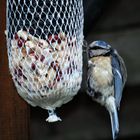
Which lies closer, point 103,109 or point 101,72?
point 101,72

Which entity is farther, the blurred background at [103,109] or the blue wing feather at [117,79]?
the blurred background at [103,109]

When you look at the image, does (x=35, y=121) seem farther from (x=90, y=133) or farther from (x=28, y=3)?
(x=28, y=3)

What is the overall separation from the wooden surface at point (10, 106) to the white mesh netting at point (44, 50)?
12 centimetres

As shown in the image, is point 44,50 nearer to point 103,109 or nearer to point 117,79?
point 117,79

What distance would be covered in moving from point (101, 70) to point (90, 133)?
1228 millimetres

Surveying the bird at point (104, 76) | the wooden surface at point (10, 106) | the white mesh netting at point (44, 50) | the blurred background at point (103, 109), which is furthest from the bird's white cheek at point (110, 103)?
the blurred background at point (103, 109)

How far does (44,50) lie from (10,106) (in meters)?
0.29

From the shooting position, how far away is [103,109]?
113 inches

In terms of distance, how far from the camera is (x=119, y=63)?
1.81 meters

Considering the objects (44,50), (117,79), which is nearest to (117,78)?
(117,79)

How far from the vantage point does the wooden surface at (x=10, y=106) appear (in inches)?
71.4

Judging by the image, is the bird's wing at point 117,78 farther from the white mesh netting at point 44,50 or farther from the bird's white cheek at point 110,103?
the white mesh netting at point 44,50

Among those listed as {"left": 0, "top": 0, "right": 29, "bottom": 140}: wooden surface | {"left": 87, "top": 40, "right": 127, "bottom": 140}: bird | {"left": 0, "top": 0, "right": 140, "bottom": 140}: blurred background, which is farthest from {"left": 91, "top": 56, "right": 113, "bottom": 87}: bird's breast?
{"left": 0, "top": 0, "right": 140, "bottom": 140}: blurred background

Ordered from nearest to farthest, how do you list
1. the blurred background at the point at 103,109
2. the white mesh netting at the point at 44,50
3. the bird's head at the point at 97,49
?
the white mesh netting at the point at 44,50, the bird's head at the point at 97,49, the blurred background at the point at 103,109
